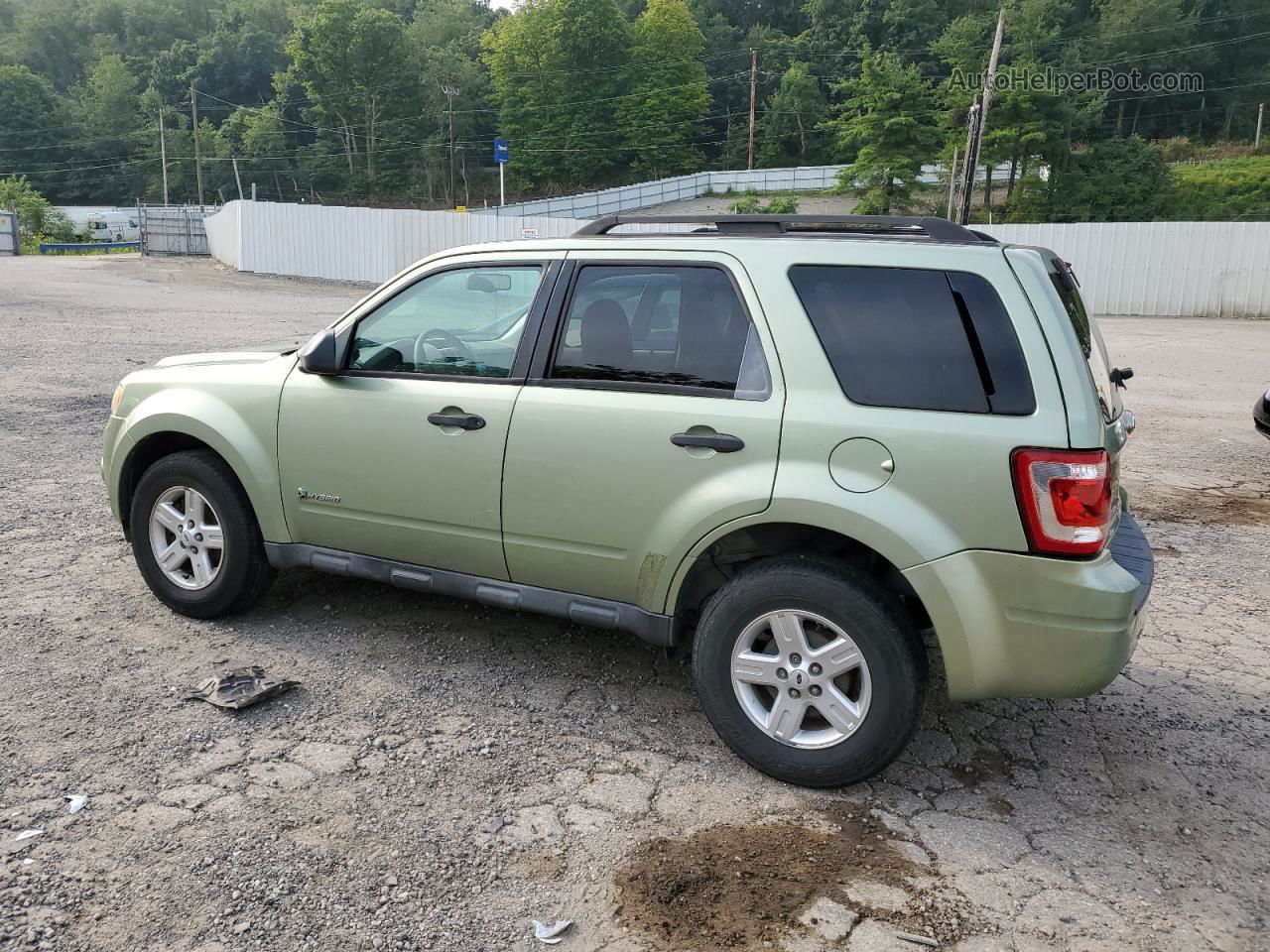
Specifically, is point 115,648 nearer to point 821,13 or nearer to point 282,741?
point 282,741

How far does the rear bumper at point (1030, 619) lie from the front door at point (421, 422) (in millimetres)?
1731

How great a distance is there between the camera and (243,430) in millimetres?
4637

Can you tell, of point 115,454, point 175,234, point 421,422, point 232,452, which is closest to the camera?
point 421,422

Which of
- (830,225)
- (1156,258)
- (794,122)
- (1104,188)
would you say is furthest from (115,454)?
(794,122)

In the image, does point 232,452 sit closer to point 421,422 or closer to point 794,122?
point 421,422

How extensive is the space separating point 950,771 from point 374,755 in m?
2.05

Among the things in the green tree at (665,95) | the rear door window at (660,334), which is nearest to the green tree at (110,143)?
the green tree at (665,95)

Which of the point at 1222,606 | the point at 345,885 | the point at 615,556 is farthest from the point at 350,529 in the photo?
the point at 1222,606

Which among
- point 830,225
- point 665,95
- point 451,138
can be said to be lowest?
point 830,225

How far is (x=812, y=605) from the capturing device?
3.41 m

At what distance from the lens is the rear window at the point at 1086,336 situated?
11.3ft

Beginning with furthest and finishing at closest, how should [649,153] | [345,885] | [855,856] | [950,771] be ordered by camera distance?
[649,153], [950,771], [855,856], [345,885]

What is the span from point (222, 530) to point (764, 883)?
2945 mm

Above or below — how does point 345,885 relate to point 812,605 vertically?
below
